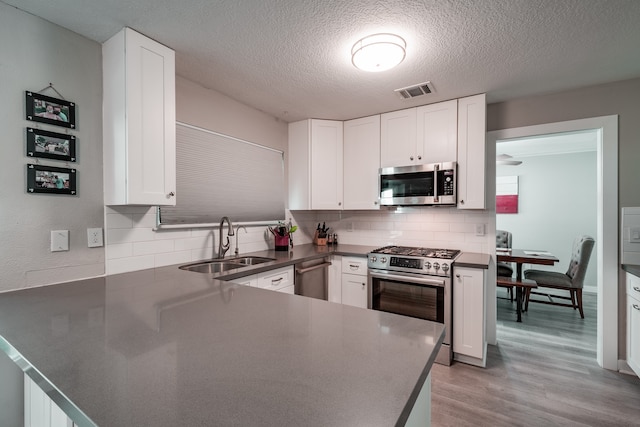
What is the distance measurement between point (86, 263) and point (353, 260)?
83.5 inches

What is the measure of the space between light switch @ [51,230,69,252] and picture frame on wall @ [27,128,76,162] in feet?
1.33

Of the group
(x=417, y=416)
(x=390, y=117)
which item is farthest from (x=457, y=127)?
(x=417, y=416)

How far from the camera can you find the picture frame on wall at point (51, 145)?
1.51 m

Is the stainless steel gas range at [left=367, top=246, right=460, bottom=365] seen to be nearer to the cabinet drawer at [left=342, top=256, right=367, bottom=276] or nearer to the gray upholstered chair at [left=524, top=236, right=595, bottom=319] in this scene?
the cabinet drawer at [left=342, top=256, right=367, bottom=276]

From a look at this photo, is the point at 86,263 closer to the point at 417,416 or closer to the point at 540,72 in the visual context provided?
the point at 417,416

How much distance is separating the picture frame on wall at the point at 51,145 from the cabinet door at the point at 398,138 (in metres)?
2.55

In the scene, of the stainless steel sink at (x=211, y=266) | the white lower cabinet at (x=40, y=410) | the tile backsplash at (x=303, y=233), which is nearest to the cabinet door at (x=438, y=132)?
the tile backsplash at (x=303, y=233)

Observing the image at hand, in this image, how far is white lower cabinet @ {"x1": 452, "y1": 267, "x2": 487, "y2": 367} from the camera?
7.82 ft

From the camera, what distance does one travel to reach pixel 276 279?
7.61 feet

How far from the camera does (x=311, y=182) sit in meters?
3.26

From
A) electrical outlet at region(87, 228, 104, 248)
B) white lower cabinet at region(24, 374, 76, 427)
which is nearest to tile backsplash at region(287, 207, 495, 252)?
electrical outlet at region(87, 228, 104, 248)

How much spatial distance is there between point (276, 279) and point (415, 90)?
1.99 m

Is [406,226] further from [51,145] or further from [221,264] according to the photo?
[51,145]

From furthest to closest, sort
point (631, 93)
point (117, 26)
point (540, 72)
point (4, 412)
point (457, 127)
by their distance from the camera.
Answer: point (457, 127) → point (631, 93) → point (540, 72) → point (117, 26) → point (4, 412)
